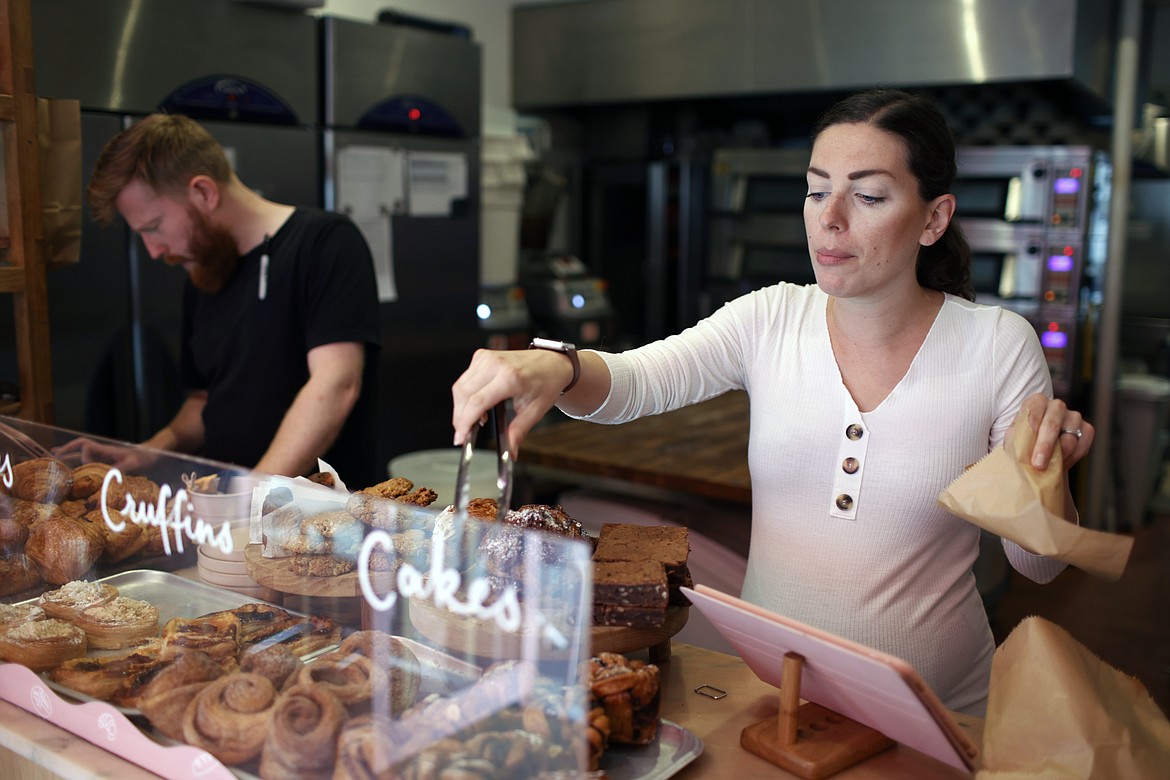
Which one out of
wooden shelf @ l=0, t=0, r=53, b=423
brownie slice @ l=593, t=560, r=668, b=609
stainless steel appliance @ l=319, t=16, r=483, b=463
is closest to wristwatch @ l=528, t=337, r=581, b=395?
brownie slice @ l=593, t=560, r=668, b=609

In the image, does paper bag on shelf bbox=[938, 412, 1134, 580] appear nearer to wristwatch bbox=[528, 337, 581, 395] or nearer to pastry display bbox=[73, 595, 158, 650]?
wristwatch bbox=[528, 337, 581, 395]

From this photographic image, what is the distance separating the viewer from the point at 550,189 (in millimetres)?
5406

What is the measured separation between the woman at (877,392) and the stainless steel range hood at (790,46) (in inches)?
Answer: 122

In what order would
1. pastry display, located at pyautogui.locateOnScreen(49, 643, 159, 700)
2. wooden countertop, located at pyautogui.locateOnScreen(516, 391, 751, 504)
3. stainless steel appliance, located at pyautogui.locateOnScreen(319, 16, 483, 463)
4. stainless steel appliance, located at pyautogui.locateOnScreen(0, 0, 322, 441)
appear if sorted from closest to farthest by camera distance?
pastry display, located at pyautogui.locateOnScreen(49, 643, 159, 700) → wooden countertop, located at pyautogui.locateOnScreen(516, 391, 751, 504) → stainless steel appliance, located at pyautogui.locateOnScreen(0, 0, 322, 441) → stainless steel appliance, located at pyautogui.locateOnScreen(319, 16, 483, 463)

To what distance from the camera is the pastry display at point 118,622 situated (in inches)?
54.0

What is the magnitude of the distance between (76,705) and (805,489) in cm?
106

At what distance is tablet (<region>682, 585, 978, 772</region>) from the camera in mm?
1080

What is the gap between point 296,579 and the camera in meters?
1.28

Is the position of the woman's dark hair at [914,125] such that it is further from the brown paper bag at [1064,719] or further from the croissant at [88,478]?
the croissant at [88,478]

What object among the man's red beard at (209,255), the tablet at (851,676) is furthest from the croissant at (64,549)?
the man's red beard at (209,255)

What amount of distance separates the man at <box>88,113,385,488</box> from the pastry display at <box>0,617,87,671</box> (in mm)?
810

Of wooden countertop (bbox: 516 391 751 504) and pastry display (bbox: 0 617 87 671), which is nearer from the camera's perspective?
pastry display (bbox: 0 617 87 671)

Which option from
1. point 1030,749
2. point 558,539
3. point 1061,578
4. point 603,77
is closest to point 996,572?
point 1061,578

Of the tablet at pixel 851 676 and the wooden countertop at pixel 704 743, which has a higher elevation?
the tablet at pixel 851 676
